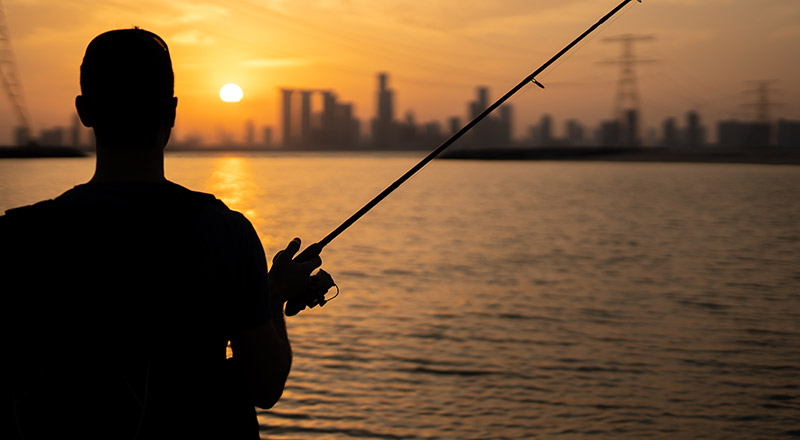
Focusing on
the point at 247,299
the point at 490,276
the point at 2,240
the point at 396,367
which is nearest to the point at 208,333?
the point at 247,299

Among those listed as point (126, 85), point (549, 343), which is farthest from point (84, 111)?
point (549, 343)

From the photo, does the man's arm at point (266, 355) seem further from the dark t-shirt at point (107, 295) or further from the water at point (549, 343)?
the water at point (549, 343)

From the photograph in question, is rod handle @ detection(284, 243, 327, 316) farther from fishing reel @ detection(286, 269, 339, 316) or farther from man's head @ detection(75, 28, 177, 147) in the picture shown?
man's head @ detection(75, 28, 177, 147)

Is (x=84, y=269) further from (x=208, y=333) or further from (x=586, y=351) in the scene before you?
(x=586, y=351)

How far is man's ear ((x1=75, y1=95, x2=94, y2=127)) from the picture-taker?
1.75m

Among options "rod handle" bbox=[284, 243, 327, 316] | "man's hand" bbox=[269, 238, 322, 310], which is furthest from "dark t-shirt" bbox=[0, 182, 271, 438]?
"rod handle" bbox=[284, 243, 327, 316]

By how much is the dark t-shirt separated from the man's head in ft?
0.38

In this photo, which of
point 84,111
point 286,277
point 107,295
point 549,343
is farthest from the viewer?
point 549,343

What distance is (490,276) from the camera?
64.5 feet

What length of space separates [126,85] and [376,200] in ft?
4.89

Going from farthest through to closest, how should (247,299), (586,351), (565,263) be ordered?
1. (565,263)
2. (586,351)
3. (247,299)

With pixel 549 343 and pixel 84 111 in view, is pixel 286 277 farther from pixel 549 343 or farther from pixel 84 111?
pixel 549 343

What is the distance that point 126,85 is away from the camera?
1.71m

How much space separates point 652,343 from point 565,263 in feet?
33.9
